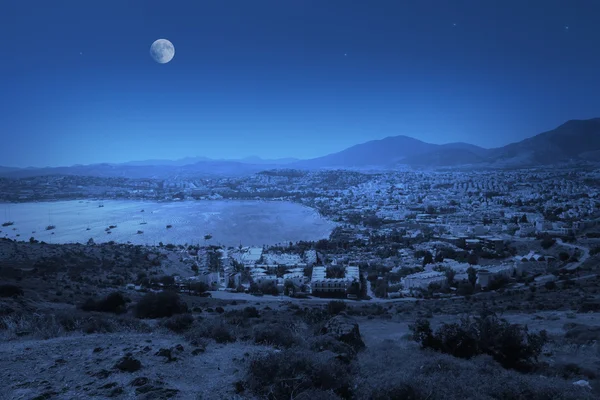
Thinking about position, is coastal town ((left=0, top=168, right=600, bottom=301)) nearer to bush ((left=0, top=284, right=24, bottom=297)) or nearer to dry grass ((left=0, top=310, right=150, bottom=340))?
bush ((left=0, top=284, right=24, bottom=297))

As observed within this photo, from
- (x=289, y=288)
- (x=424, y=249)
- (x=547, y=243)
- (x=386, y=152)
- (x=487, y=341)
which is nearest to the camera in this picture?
(x=487, y=341)

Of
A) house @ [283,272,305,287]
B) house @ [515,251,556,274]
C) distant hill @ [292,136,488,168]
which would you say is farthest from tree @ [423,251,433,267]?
distant hill @ [292,136,488,168]

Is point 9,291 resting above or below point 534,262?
above

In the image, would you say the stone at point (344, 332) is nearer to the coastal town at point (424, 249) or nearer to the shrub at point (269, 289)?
the coastal town at point (424, 249)

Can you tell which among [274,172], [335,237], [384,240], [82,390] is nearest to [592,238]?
[384,240]

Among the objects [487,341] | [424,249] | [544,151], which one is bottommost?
[424,249]

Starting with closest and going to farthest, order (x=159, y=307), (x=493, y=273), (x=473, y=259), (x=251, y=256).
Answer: (x=159, y=307), (x=493, y=273), (x=473, y=259), (x=251, y=256)

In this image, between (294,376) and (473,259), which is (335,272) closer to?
(473,259)

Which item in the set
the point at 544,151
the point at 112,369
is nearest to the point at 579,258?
the point at 112,369
